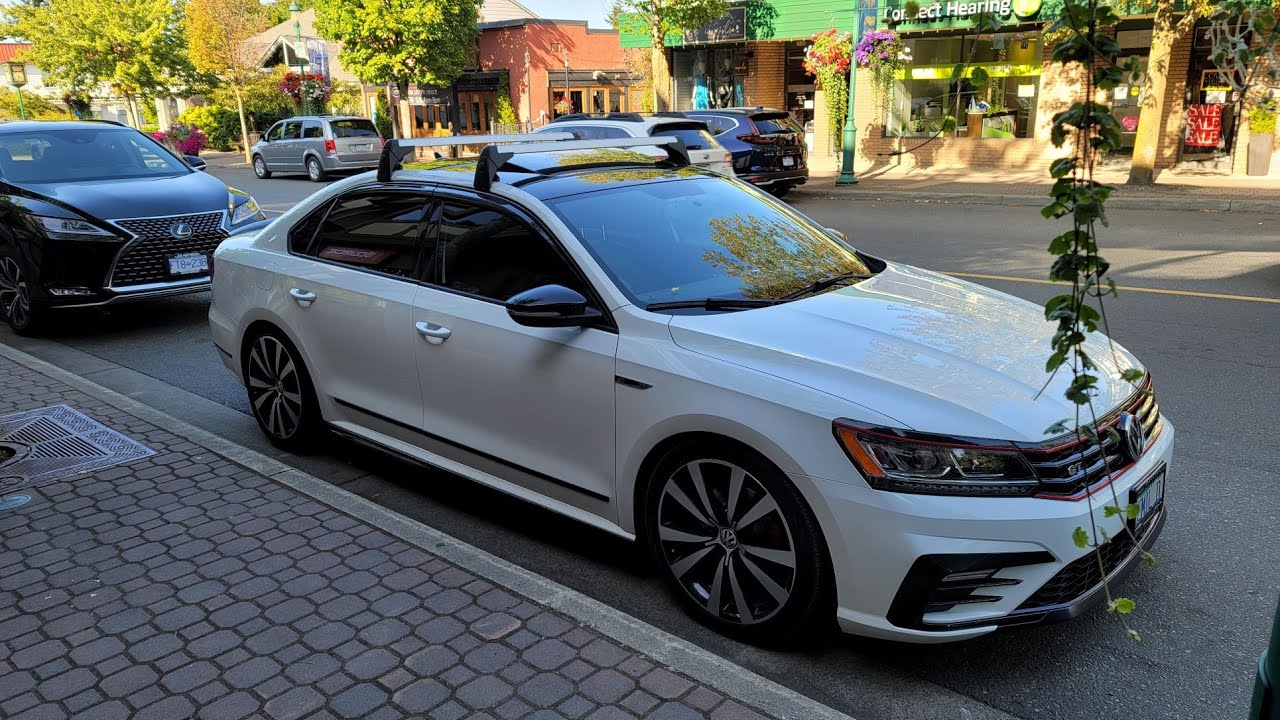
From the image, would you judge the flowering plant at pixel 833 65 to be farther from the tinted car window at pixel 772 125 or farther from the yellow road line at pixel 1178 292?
the yellow road line at pixel 1178 292

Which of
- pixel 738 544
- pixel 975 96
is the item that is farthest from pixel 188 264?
pixel 975 96

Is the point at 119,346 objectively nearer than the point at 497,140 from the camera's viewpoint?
No

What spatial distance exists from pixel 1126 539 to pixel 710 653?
1459mm

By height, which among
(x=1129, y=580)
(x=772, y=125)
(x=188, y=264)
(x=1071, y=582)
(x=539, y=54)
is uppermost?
(x=539, y=54)

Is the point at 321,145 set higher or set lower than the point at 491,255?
higher

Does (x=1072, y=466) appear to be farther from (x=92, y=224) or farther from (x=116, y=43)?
(x=116, y=43)

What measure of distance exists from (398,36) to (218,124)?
15.4m

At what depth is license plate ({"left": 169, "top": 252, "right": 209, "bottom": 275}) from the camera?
8211mm

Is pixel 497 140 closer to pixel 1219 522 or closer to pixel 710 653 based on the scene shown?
pixel 710 653

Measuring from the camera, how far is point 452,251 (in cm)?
428

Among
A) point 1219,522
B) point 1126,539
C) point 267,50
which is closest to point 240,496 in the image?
point 1126,539

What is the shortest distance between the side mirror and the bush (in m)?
44.8

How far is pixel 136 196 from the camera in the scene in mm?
8312

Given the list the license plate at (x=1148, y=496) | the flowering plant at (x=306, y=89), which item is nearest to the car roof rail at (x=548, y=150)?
the license plate at (x=1148, y=496)
